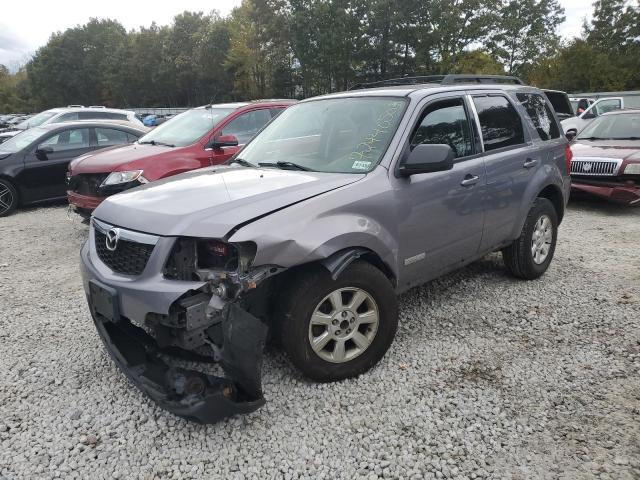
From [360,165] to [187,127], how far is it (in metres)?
4.62

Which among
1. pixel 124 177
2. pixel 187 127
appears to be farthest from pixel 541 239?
pixel 187 127

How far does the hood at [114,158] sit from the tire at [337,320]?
14.0 ft

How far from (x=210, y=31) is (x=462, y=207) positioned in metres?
56.6

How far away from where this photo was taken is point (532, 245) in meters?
4.78

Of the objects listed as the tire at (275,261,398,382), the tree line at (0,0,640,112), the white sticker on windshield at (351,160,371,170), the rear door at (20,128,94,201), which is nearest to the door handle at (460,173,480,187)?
the white sticker on windshield at (351,160,371,170)

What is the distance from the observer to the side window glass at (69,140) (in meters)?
8.95

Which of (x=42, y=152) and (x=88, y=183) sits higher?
(x=42, y=152)

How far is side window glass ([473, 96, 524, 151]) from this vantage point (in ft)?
13.6

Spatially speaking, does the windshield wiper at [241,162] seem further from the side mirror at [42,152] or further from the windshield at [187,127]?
the side mirror at [42,152]

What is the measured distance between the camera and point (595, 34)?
1565 inches

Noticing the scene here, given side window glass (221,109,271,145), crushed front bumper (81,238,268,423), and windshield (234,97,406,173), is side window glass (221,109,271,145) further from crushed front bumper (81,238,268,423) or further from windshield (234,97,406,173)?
crushed front bumper (81,238,268,423)

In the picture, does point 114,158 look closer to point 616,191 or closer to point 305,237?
point 305,237

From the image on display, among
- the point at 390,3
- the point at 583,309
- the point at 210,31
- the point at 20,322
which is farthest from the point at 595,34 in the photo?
the point at 20,322

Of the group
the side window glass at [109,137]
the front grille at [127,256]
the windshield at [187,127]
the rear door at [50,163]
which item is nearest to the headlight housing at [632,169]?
the windshield at [187,127]
